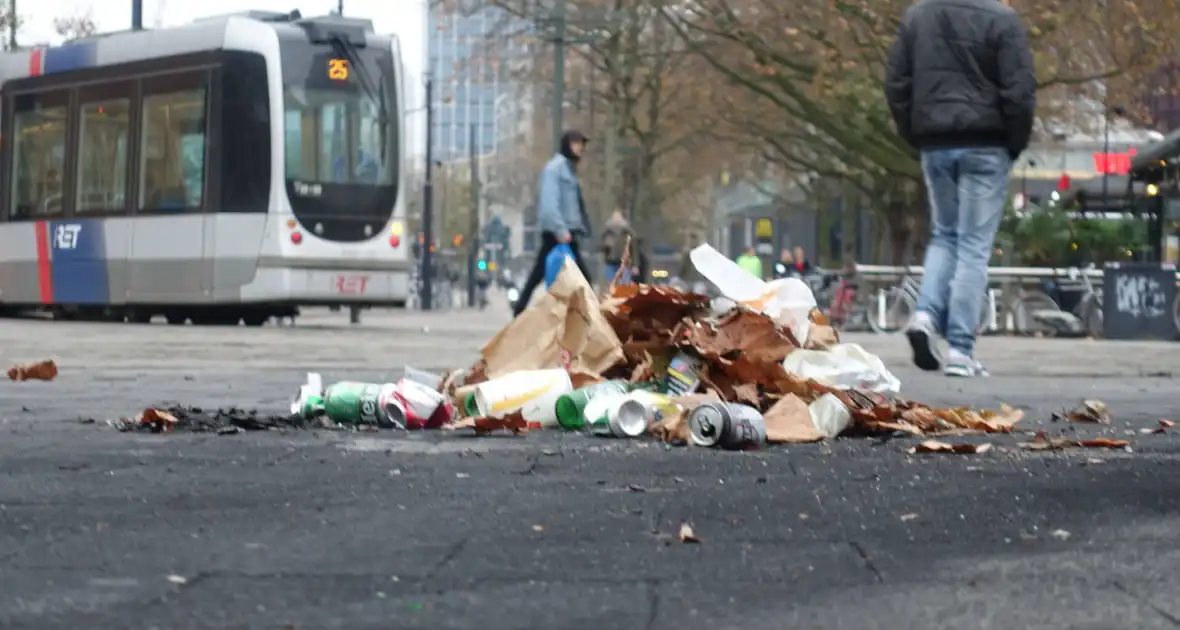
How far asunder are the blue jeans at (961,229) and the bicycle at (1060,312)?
13919 millimetres

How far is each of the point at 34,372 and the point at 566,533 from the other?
693cm

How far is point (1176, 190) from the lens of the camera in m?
23.9

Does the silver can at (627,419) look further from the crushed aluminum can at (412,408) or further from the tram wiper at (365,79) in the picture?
the tram wiper at (365,79)

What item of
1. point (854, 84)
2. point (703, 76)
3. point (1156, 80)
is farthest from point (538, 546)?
point (703, 76)

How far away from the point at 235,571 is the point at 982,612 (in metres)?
1.33

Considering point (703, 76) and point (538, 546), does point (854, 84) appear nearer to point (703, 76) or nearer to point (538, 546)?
point (703, 76)

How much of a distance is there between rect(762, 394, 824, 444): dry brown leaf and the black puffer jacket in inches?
159

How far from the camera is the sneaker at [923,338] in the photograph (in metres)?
10.7

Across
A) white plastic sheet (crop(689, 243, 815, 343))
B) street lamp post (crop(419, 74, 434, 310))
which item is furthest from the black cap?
street lamp post (crop(419, 74, 434, 310))

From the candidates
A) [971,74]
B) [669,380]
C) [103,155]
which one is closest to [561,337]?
[669,380]

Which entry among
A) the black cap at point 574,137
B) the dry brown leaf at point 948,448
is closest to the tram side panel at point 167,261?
the black cap at point 574,137

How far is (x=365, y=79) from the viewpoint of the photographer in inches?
910

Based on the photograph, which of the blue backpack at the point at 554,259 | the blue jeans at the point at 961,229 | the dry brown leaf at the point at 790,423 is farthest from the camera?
the blue backpack at the point at 554,259

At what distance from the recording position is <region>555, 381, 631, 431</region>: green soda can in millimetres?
6938
